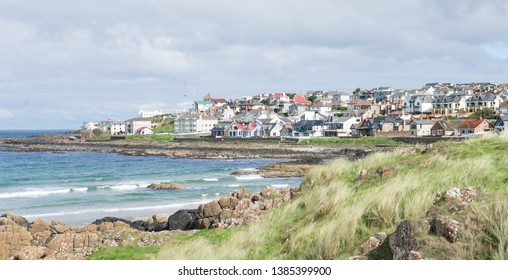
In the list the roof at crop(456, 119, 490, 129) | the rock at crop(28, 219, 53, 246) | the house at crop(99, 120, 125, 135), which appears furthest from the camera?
the house at crop(99, 120, 125, 135)

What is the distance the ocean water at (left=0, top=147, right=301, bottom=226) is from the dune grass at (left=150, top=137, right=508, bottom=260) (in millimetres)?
13935

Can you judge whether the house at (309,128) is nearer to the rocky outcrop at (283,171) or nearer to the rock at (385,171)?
the rocky outcrop at (283,171)

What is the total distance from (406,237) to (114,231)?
31.7 ft

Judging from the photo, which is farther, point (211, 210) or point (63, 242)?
point (211, 210)

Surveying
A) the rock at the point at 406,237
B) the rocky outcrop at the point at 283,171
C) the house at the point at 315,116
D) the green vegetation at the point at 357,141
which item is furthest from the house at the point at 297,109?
the rock at the point at 406,237

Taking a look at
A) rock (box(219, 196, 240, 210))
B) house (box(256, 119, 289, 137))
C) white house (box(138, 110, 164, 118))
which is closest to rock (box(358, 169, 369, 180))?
rock (box(219, 196, 240, 210))

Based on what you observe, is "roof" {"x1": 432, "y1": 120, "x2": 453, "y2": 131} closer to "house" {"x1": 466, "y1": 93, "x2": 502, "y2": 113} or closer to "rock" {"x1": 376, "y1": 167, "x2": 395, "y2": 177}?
"house" {"x1": 466, "y1": 93, "x2": 502, "y2": 113}

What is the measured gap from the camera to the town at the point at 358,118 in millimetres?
84562

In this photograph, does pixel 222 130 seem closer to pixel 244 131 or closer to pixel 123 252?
pixel 244 131

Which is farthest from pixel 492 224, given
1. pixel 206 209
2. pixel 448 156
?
pixel 206 209

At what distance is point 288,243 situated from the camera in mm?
10016

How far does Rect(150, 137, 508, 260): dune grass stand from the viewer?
6.99 m

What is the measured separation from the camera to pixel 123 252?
12.3 m

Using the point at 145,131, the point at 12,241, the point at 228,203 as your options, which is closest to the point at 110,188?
the point at 228,203
